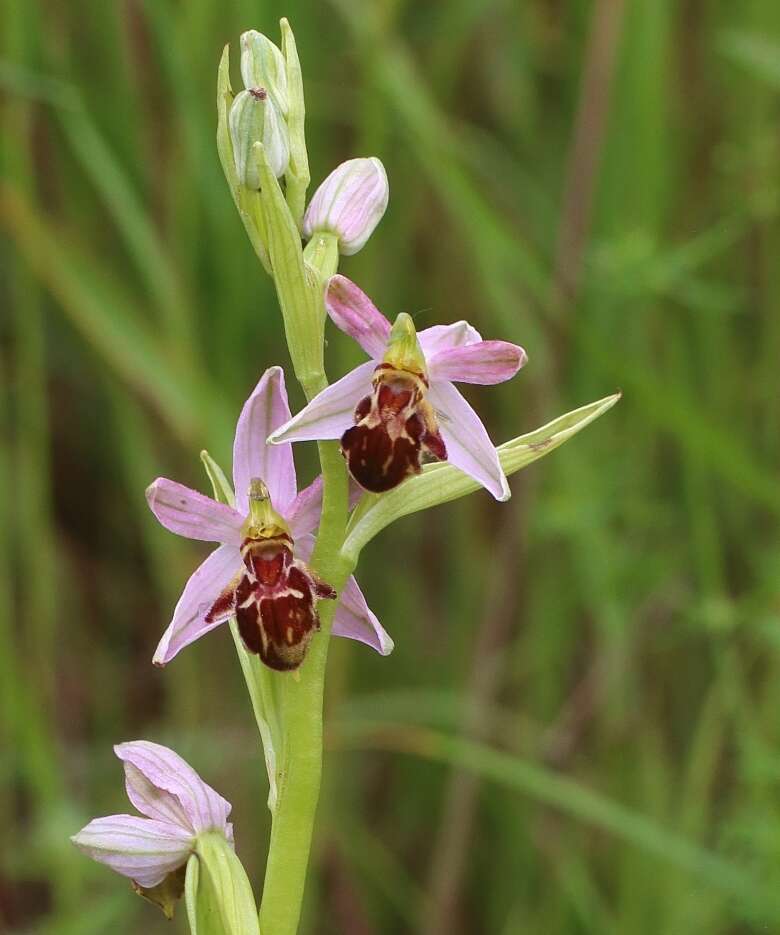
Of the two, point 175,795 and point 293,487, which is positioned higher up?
point 293,487

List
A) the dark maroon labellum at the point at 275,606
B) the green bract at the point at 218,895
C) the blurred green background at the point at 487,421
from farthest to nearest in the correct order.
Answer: the blurred green background at the point at 487,421
the green bract at the point at 218,895
the dark maroon labellum at the point at 275,606

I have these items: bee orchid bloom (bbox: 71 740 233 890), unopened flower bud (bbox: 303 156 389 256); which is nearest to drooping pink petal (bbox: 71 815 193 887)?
bee orchid bloom (bbox: 71 740 233 890)

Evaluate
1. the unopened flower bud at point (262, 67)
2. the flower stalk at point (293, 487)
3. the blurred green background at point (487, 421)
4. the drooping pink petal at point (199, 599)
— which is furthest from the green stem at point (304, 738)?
the blurred green background at point (487, 421)

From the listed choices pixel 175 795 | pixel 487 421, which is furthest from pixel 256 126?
pixel 487 421

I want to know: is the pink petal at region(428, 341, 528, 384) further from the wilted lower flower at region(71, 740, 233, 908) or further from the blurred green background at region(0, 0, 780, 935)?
the blurred green background at region(0, 0, 780, 935)

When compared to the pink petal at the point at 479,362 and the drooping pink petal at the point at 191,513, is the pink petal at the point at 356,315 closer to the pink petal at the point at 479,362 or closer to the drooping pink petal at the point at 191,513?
the pink petal at the point at 479,362

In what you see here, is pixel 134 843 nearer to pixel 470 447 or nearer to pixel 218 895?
pixel 218 895
